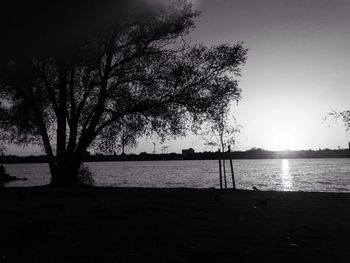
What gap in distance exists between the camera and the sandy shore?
7.81 m

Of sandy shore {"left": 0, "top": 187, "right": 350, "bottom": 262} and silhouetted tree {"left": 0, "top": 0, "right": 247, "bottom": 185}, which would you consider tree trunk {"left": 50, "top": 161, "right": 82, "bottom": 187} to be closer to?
silhouetted tree {"left": 0, "top": 0, "right": 247, "bottom": 185}

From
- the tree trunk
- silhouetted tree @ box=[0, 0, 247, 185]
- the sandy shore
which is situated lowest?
the sandy shore

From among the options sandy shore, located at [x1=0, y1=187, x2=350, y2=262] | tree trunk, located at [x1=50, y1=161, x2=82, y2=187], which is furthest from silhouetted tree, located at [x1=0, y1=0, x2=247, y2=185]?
sandy shore, located at [x1=0, y1=187, x2=350, y2=262]

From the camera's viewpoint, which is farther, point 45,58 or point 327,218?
point 45,58

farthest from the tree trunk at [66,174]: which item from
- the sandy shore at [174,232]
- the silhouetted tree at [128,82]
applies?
the sandy shore at [174,232]

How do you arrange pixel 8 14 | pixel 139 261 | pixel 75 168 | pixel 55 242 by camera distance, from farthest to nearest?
pixel 75 168
pixel 8 14
pixel 55 242
pixel 139 261

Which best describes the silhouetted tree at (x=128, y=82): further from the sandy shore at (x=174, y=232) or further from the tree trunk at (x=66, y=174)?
the sandy shore at (x=174, y=232)

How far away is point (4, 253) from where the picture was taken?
7.91 meters

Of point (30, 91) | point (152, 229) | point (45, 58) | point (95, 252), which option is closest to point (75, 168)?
point (30, 91)

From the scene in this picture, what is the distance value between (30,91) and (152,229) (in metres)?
19.9

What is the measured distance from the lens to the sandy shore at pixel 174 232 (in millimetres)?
7812

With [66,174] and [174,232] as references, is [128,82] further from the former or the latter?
[174,232]

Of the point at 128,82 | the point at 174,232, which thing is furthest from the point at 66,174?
the point at 174,232

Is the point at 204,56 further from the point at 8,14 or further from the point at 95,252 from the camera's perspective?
the point at 95,252
